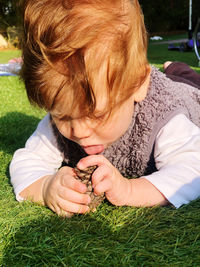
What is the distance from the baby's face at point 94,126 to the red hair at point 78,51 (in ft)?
0.16

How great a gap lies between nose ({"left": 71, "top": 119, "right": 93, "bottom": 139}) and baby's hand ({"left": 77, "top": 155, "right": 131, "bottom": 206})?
4.8 inches

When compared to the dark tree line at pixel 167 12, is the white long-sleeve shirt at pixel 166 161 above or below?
above

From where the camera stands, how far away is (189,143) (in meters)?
1.63

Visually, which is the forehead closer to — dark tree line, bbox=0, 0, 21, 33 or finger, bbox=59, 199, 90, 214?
finger, bbox=59, 199, 90, 214

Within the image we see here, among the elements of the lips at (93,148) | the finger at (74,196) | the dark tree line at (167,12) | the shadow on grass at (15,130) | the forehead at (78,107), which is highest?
the forehead at (78,107)

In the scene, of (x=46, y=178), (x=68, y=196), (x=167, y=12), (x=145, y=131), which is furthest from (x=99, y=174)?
(x=167, y=12)

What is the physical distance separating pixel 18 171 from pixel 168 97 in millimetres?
847

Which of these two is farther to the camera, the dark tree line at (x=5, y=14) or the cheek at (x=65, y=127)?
the dark tree line at (x=5, y=14)

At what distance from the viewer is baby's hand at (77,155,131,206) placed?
1.35 m

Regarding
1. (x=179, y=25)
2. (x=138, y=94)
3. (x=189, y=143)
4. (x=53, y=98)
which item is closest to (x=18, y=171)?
(x=53, y=98)

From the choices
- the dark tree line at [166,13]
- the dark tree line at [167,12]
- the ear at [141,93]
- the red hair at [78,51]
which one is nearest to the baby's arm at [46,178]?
the red hair at [78,51]

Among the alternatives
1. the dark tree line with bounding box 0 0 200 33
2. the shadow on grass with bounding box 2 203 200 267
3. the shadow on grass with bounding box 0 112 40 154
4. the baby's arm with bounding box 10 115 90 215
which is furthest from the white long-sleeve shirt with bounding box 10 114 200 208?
the dark tree line with bounding box 0 0 200 33

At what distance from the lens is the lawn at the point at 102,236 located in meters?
1.05

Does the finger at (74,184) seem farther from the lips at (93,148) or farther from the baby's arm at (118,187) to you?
the lips at (93,148)
